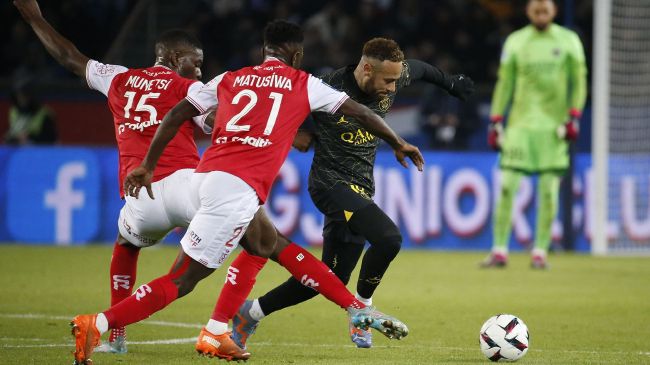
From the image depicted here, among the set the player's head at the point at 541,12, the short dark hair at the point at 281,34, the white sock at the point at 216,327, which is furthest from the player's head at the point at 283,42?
the player's head at the point at 541,12

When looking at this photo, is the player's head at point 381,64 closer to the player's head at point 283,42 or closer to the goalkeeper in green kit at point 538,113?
the player's head at point 283,42

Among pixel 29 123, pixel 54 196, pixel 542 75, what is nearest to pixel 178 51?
pixel 542 75

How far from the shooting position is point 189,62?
718 centimetres

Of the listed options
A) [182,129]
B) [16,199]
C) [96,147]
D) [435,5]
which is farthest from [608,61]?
[182,129]

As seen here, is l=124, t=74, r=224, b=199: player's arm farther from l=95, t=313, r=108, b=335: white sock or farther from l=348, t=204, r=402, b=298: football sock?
l=348, t=204, r=402, b=298: football sock

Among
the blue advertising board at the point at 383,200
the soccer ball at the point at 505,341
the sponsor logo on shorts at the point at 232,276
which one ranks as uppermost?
the sponsor logo on shorts at the point at 232,276

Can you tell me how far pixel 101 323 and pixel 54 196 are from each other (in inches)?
370

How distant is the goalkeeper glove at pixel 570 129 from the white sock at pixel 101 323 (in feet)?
24.8

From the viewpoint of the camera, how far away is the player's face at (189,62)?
7148 mm

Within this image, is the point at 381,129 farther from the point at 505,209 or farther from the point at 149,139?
the point at 505,209

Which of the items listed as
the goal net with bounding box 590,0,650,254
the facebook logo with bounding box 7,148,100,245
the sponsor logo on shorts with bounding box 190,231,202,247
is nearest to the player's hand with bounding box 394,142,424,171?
the sponsor logo on shorts with bounding box 190,231,202,247

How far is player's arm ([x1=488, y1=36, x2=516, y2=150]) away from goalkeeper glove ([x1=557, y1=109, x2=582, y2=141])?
0.62 meters

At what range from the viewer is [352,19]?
18.5 m

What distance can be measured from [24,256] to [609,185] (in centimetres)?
691
